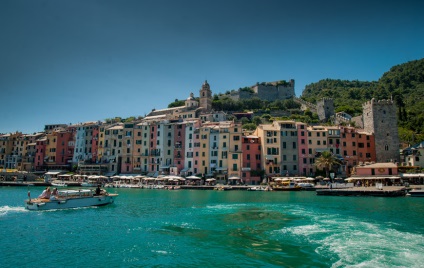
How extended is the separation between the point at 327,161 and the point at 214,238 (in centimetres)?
Answer: 4243

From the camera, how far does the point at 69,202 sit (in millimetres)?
33750

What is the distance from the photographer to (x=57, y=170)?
3162 inches

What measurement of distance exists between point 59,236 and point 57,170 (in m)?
64.8

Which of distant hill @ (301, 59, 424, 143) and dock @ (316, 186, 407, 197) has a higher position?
distant hill @ (301, 59, 424, 143)

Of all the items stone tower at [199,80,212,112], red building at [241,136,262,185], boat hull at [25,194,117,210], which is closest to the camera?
boat hull at [25,194,117,210]

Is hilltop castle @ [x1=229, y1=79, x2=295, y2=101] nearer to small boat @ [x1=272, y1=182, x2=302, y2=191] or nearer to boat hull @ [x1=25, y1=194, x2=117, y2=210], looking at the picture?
small boat @ [x1=272, y1=182, x2=302, y2=191]

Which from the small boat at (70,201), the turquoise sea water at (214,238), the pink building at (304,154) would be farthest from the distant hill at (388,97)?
the small boat at (70,201)

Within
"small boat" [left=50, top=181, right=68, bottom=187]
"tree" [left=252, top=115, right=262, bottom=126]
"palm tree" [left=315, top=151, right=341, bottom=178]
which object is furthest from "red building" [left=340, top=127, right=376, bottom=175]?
"small boat" [left=50, top=181, right=68, bottom=187]

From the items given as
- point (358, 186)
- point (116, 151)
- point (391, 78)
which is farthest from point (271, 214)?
point (391, 78)

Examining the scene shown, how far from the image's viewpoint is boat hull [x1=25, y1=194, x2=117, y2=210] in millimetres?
31719

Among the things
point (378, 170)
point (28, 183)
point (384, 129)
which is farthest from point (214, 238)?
point (28, 183)

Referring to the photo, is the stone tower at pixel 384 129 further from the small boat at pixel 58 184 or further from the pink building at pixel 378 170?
the small boat at pixel 58 184

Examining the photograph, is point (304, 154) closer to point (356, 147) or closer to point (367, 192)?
point (356, 147)

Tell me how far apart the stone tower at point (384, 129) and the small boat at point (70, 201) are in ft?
165
